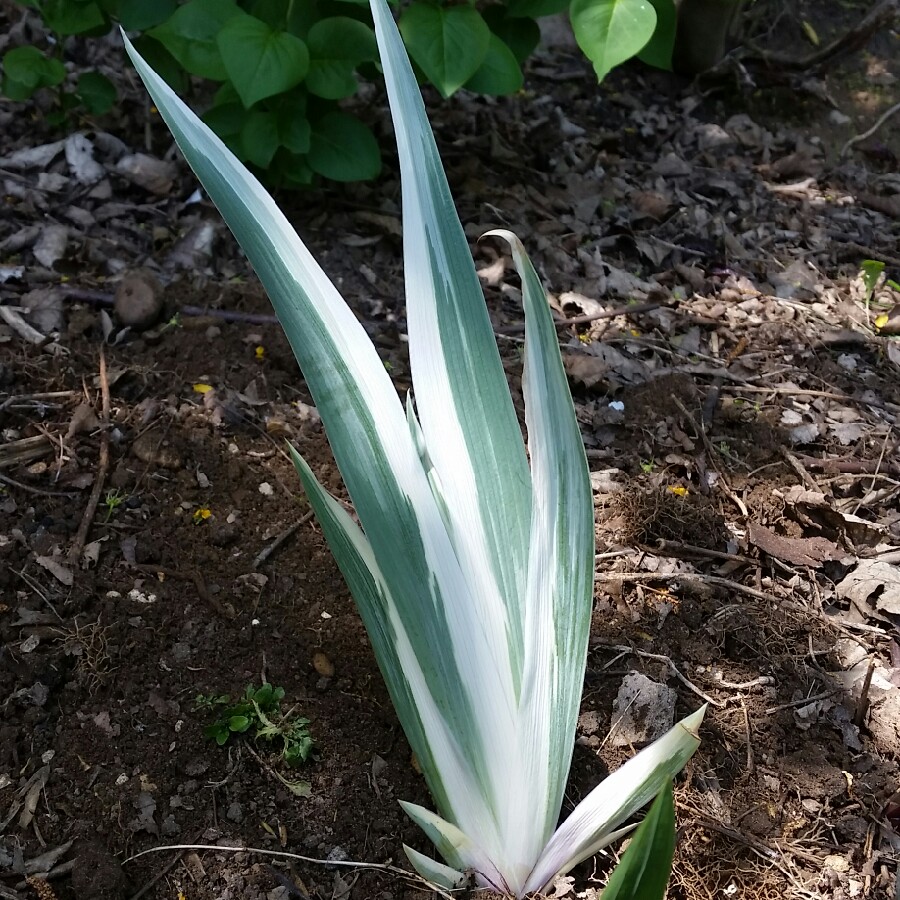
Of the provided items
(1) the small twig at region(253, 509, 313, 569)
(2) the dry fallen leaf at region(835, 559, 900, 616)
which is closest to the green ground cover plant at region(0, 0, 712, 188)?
(1) the small twig at region(253, 509, 313, 569)

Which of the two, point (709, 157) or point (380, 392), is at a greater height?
point (380, 392)

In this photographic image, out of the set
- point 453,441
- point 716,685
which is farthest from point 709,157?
point 453,441

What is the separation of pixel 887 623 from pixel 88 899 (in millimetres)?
1066

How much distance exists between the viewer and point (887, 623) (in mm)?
1205

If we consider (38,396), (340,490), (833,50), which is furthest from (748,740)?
(833,50)

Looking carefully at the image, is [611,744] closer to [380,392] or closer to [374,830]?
[374,830]

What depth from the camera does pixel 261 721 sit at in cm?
101

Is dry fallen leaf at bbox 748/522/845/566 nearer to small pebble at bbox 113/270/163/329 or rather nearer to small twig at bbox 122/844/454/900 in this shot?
small twig at bbox 122/844/454/900

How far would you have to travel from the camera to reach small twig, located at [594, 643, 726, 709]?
3.57 ft

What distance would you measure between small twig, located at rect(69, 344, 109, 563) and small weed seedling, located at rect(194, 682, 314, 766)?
30 centimetres

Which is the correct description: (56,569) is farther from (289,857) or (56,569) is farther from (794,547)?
(794,547)

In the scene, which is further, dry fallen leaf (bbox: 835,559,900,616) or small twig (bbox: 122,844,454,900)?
dry fallen leaf (bbox: 835,559,900,616)

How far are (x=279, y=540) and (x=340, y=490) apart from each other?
135mm

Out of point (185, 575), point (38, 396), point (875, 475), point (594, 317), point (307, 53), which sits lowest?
point (875, 475)
